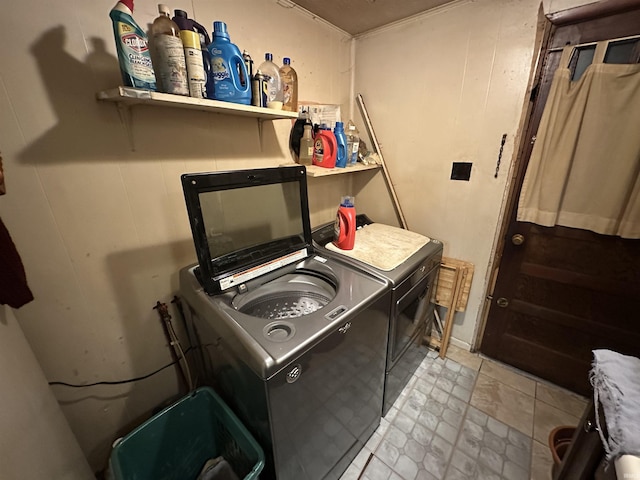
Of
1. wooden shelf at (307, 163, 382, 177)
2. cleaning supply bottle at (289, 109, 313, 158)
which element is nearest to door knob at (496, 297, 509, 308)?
wooden shelf at (307, 163, 382, 177)

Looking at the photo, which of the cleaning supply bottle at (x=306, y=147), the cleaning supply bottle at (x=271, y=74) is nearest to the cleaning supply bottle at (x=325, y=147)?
the cleaning supply bottle at (x=306, y=147)

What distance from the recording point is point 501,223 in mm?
1560

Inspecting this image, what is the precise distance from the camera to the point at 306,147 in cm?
A: 158

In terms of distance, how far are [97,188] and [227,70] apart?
26.2 inches

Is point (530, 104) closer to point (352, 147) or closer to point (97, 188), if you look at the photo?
point (352, 147)

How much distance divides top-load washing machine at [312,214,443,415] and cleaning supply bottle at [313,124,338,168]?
0.42 metres

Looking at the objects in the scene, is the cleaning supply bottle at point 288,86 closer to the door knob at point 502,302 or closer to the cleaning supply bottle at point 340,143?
the cleaning supply bottle at point 340,143

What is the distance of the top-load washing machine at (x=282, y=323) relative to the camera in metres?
0.81

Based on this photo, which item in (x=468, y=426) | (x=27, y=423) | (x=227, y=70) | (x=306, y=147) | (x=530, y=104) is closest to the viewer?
(x=27, y=423)

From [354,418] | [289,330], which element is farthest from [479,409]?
[289,330]

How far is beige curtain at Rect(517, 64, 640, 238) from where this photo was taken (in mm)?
1130

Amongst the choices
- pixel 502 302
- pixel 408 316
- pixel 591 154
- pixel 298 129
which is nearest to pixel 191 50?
pixel 298 129

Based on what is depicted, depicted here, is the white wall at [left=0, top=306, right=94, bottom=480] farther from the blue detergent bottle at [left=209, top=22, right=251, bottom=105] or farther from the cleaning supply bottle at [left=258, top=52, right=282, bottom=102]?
the cleaning supply bottle at [left=258, top=52, right=282, bottom=102]

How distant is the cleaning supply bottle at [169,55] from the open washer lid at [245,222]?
32 centimetres
